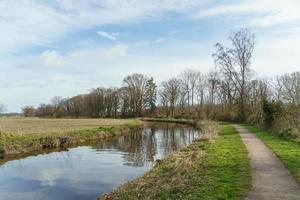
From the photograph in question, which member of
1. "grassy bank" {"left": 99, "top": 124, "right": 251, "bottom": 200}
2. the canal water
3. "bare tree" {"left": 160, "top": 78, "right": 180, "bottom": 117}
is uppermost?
"bare tree" {"left": 160, "top": 78, "right": 180, "bottom": 117}

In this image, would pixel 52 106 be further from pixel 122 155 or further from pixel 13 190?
pixel 13 190

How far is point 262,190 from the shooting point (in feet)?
33.9

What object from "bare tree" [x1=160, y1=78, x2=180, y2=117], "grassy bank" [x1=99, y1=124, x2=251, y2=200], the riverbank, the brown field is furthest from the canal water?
"bare tree" [x1=160, y1=78, x2=180, y2=117]

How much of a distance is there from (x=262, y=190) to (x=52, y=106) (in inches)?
4621

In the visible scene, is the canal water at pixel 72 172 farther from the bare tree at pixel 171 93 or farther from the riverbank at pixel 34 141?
the bare tree at pixel 171 93

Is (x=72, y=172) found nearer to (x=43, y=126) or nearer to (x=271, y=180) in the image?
(x=271, y=180)

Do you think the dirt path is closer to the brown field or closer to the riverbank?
the riverbank

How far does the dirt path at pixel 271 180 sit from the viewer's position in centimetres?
981

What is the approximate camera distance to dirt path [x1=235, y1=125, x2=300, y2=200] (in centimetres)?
981

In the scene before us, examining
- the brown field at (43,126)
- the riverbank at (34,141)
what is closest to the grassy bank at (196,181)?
the riverbank at (34,141)

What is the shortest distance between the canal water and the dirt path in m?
5.81

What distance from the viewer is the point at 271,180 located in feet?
38.0

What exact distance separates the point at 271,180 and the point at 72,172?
10651mm

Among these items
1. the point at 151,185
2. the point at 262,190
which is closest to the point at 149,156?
the point at 151,185
